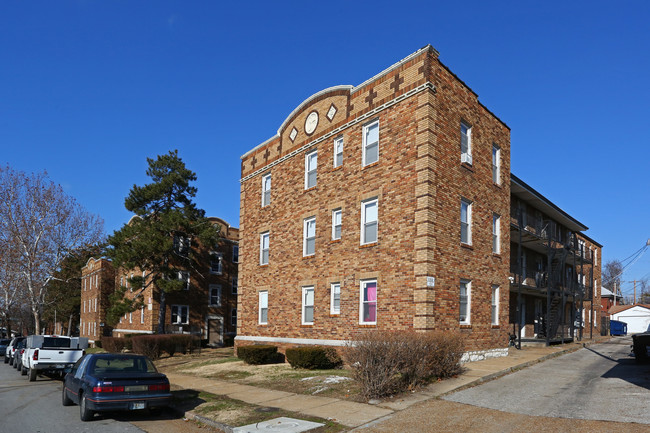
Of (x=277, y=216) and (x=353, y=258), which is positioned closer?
(x=353, y=258)

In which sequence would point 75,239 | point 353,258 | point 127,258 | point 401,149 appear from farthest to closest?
point 75,239, point 127,258, point 353,258, point 401,149

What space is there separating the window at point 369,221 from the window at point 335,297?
7.53 ft

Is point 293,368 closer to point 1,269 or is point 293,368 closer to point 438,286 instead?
point 438,286

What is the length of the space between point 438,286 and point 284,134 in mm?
11531

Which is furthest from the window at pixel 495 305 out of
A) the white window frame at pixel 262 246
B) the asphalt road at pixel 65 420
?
the asphalt road at pixel 65 420

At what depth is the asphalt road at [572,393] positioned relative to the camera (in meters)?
9.84

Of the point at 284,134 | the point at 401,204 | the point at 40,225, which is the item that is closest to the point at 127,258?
the point at 40,225

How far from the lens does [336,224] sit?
65.8ft

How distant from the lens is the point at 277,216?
23.8 meters

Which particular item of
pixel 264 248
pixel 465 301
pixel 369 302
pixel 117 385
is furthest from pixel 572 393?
pixel 264 248

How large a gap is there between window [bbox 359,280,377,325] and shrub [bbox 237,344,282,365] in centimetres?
510

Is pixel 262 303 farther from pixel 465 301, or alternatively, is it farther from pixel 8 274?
pixel 8 274

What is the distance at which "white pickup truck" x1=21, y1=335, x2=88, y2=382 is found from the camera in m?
19.6

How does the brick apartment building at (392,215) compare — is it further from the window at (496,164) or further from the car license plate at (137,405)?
the car license plate at (137,405)
